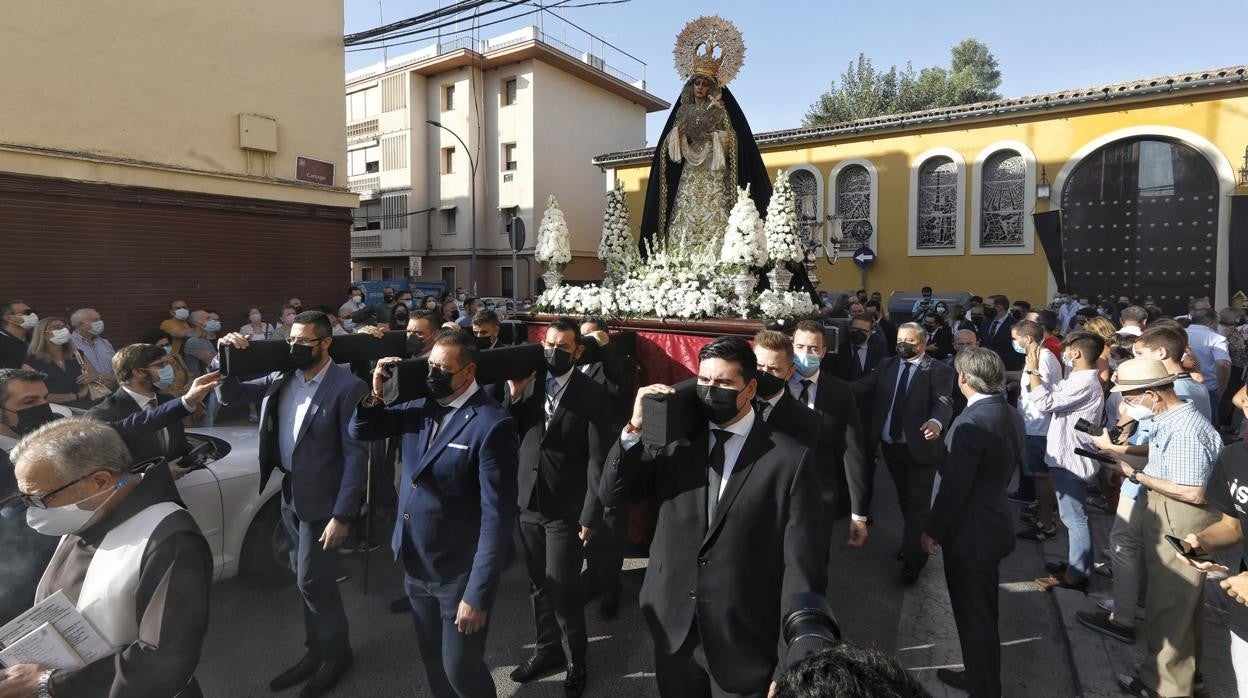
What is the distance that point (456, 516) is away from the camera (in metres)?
2.98

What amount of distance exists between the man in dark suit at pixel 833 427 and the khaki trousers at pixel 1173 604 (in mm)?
1375

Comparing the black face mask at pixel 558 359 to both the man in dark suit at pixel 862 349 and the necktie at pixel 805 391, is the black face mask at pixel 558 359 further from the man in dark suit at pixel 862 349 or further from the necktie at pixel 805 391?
the man in dark suit at pixel 862 349

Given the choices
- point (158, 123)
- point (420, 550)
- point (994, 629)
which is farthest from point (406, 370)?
point (158, 123)

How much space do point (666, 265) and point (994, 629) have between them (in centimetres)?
379

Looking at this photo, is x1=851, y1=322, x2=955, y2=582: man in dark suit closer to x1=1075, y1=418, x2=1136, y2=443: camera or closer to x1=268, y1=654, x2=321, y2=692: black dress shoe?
x1=1075, y1=418, x2=1136, y2=443: camera

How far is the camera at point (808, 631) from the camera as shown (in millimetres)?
1768

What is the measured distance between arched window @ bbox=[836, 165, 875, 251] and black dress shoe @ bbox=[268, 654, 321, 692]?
58.2 ft

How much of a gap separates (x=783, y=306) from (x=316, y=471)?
3598 millimetres

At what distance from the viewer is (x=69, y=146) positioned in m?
9.88

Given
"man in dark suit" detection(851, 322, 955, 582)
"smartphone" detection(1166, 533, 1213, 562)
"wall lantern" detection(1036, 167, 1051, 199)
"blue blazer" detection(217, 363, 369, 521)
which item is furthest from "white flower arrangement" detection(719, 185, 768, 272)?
"wall lantern" detection(1036, 167, 1051, 199)

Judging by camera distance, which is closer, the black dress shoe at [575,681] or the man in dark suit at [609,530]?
the black dress shoe at [575,681]

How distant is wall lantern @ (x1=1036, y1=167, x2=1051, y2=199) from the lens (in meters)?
16.0

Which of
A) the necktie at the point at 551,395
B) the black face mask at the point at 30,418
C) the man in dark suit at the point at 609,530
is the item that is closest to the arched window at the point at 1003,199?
the man in dark suit at the point at 609,530

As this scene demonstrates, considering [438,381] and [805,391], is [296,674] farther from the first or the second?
[805,391]
